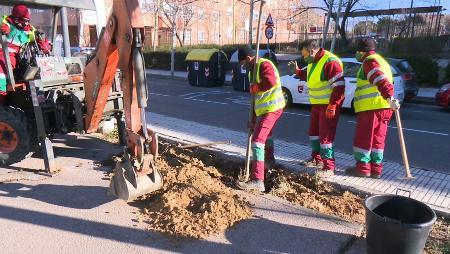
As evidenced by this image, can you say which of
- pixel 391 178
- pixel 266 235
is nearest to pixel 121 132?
pixel 266 235

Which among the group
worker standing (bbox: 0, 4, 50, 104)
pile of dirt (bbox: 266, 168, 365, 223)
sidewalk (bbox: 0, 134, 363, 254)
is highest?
worker standing (bbox: 0, 4, 50, 104)

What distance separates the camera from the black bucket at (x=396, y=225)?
3.19 metres

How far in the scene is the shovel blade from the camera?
403 cm

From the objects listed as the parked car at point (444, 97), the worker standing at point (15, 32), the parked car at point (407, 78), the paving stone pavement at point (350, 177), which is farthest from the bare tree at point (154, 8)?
the worker standing at point (15, 32)

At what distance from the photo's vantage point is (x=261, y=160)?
16.6 feet

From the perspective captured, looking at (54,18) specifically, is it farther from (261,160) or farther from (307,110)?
(307,110)

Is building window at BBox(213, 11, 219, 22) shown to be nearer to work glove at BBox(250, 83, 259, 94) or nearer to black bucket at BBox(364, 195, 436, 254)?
work glove at BBox(250, 83, 259, 94)

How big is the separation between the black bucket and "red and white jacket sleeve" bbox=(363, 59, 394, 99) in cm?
167

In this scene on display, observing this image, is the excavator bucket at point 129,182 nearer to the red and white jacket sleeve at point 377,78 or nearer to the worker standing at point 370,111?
the worker standing at point 370,111

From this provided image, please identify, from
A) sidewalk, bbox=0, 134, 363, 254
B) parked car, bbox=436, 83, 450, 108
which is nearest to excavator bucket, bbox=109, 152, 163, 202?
sidewalk, bbox=0, 134, 363, 254

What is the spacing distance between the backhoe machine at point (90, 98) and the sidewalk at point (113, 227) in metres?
0.39

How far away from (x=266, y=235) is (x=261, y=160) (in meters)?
1.29

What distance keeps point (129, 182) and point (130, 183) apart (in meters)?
0.01

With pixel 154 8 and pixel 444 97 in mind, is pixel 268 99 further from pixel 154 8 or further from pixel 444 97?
pixel 154 8
